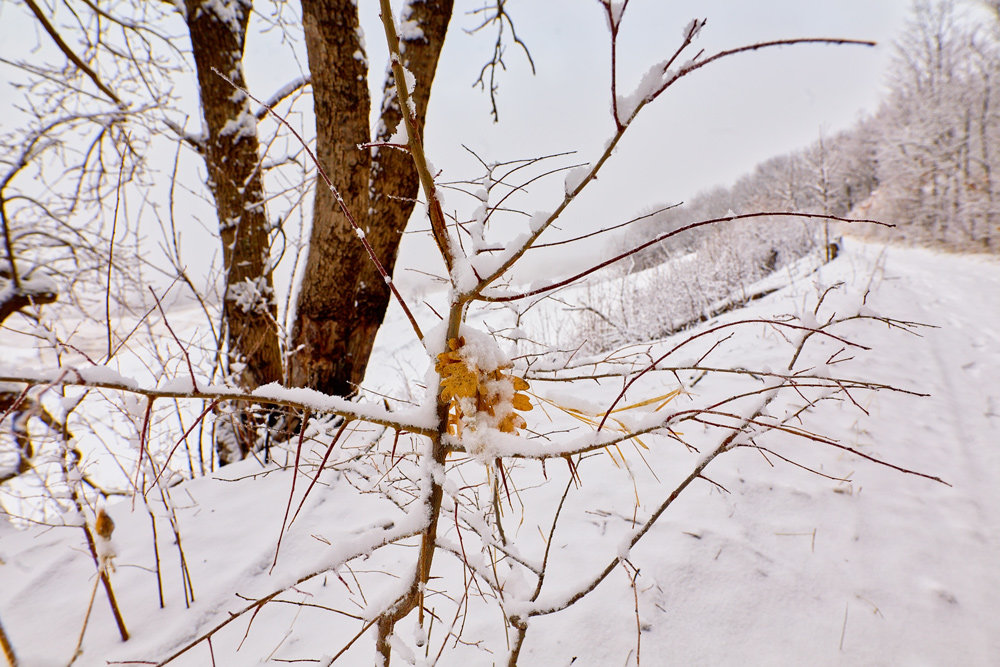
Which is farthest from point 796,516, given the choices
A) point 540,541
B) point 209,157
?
point 209,157

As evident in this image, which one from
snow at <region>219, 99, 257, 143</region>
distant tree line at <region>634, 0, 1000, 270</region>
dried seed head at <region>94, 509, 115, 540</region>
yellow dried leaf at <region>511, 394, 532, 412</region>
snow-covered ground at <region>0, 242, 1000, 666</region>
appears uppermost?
distant tree line at <region>634, 0, 1000, 270</region>

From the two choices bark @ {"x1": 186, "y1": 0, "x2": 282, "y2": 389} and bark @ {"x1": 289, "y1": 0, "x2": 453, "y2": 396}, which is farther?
bark @ {"x1": 186, "y1": 0, "x2": 282, "y2": 389}

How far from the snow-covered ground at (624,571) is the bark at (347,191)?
2.41ft

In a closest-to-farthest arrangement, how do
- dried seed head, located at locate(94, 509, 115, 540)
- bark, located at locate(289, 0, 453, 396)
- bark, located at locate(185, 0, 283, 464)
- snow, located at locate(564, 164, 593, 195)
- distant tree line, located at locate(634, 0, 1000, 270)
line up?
snow, located at locate(564, 164, 593, 195) < dried seed head, located at locate(94, 509, 115, 540) < bark, located at locate(289, 0, 453, 396) < bark, located at locate(185, 0, 283, 464) < distant tree line, located at locate(634, 0, 1000, 270)

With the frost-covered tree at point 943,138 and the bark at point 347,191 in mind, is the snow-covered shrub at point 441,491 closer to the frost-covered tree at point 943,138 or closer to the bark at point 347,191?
the bark at point 347,191

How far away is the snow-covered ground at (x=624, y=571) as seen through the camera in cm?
111

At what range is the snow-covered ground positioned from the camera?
1.11 metres

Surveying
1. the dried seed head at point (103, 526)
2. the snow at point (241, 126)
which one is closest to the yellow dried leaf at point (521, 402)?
the dried seed head at point (103, 526)

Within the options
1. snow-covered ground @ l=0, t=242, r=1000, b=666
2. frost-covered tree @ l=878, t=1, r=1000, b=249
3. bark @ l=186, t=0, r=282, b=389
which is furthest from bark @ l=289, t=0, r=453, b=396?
frost-covered tree @ l=878, t=1, r=1000, b=249

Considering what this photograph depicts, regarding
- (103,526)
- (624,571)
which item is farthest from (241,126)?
(624,571)

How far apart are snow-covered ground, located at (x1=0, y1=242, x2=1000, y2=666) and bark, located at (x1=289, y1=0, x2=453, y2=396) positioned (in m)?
0.73

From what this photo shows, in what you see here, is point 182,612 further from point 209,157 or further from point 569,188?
point 209,157

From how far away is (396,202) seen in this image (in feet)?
6.71

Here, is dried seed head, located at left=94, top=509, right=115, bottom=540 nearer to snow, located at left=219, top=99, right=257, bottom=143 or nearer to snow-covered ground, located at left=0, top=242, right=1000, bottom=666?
snow-covered ground, located at left=0, top=242, right=1000, bottom=666
